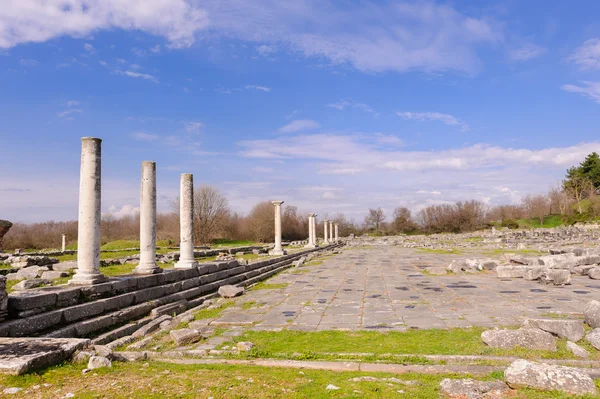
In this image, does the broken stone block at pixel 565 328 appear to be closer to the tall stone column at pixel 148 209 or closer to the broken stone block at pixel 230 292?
the broken stone block at pixel 230 292

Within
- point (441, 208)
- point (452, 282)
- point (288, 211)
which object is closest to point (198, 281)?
point (452, 282)

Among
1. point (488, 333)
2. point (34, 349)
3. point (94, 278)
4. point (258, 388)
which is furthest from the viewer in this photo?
point (94, 278)

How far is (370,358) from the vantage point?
5781 millimetres

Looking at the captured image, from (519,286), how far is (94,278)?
11.7 m

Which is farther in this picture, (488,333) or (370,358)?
(488,333)

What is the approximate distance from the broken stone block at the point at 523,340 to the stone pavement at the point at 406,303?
1.55 m

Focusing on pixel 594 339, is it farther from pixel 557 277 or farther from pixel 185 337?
pixel 557 277

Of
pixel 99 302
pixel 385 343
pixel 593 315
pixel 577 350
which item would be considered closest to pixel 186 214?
pixel 99 302

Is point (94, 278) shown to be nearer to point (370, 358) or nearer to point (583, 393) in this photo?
point (370, 358)

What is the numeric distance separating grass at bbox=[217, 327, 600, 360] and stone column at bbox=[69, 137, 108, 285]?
392 cm

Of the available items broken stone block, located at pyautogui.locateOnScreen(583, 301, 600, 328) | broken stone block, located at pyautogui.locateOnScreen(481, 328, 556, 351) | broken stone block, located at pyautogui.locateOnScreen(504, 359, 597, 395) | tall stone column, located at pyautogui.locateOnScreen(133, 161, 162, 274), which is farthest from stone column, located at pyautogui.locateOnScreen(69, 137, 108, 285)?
broken stone block, located at pyautogui.locateOnScreen(583, 301, 600, 328)

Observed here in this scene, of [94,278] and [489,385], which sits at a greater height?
[94,278]

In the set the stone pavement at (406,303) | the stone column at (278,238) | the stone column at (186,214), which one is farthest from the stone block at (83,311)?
the stone column at (278,238)

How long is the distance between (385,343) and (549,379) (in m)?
2.60
